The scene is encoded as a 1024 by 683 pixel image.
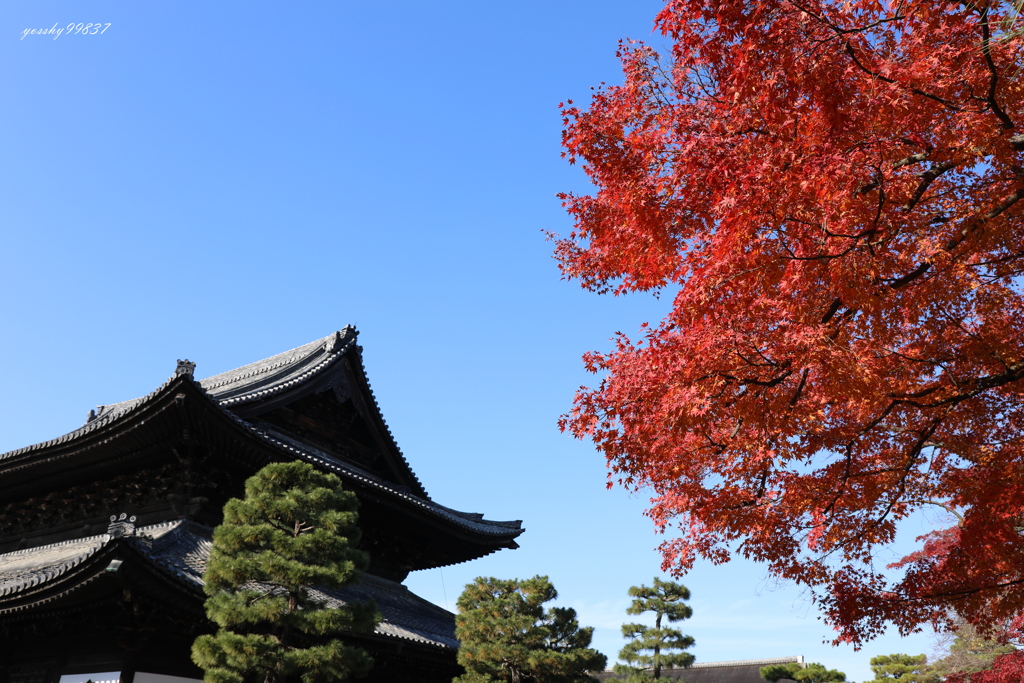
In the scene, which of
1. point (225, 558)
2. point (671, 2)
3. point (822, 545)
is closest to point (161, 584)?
point (225, 558)

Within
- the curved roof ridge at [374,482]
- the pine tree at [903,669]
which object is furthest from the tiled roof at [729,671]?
the curved roof ridge at [374,482]

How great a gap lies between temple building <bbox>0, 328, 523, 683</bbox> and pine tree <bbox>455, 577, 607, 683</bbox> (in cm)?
90

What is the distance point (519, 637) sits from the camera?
15.1 metres

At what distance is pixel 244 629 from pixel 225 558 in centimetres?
164

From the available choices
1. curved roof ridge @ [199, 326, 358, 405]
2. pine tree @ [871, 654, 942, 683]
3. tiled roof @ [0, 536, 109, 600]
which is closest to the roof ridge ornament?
curved roof ridge @ [199, 326, 358, 405]

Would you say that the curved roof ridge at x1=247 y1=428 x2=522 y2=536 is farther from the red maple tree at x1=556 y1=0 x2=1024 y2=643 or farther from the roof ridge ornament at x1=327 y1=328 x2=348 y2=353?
the red maple tree at x1=556 y1=0 x2=1024 y2=643

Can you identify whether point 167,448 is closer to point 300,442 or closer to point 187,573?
point 187,573

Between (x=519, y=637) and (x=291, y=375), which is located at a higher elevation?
(x=291, y=375)

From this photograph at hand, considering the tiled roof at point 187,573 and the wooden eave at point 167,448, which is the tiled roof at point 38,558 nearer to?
the tiled roof at point 187,573

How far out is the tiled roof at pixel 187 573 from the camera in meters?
11.1

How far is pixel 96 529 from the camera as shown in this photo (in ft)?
49.6

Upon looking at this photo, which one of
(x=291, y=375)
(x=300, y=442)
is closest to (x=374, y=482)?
(x=300, y=442)

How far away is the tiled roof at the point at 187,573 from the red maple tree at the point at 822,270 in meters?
7.06

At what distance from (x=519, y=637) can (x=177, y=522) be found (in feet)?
22.9
